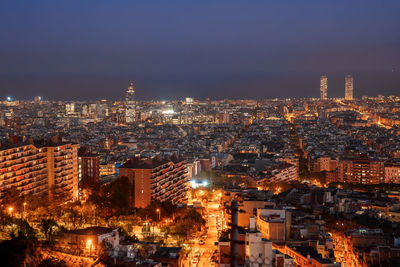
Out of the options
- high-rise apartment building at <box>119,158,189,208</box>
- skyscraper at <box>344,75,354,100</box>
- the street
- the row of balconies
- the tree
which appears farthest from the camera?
skyscraper at <box>344,75,354,100</box>

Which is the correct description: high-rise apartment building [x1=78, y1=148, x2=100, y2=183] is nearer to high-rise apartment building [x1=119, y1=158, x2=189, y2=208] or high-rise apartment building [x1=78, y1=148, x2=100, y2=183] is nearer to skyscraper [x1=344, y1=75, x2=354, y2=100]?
high-rise apartment building [x1=119, y1=158, x2=189, y2=208]

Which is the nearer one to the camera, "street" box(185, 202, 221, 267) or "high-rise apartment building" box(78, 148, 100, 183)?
"street" box(185, 202, 221, 267)

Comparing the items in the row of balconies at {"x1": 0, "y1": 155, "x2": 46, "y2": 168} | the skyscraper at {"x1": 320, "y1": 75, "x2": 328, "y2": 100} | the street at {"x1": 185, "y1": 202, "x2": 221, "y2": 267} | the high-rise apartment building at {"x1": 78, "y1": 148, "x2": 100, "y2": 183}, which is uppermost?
the skyscraper at {"x1": 320, "y1": 75, "x2": 328, "y2": 100}

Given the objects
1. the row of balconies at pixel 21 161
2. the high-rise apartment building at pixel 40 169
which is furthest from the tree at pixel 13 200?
the row of balconies at pixel 21 161

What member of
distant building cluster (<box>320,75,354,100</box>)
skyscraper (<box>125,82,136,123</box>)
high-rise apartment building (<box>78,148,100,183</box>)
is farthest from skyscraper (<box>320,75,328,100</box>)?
high-rise apartment building (<box>78,148,100,183</box>)

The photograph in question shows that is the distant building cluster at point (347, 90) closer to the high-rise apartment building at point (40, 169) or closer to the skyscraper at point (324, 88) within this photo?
the skyscraper at point (324, 88)

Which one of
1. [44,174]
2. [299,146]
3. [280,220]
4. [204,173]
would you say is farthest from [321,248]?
[299,146]
